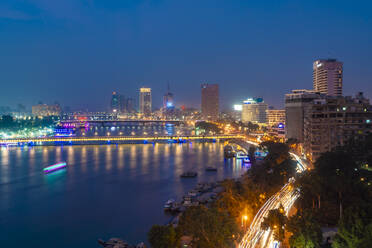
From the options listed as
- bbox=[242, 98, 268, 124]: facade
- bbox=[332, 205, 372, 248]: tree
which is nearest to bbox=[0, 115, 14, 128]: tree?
bbox=[332, 205, 372, 248]: tree

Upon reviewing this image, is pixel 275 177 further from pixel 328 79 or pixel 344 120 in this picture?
pixel 328 79

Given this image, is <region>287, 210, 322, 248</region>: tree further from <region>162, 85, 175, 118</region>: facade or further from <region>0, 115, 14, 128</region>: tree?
<region>162, 85, 175, 118</region>: facade

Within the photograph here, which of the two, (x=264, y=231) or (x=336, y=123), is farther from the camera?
(x=336, y=123)

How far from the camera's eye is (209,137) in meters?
22.6

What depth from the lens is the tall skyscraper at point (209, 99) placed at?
6253cm

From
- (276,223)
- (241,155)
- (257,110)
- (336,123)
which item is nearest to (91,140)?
(241,155)

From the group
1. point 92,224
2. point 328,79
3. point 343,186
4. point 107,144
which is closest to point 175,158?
point 107,144

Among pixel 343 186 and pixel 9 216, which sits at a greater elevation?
pixel 343 186

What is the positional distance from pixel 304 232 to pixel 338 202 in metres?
2.07

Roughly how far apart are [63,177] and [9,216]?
3800mm

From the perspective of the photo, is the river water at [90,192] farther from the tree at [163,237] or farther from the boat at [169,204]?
the tree at [163,237]

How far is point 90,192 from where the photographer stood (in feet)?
31.3

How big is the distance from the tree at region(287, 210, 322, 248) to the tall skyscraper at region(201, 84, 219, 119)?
57.7m

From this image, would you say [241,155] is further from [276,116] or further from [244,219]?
[276,116]
